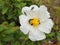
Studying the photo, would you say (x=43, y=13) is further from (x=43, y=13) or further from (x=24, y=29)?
(x=24, y=29)

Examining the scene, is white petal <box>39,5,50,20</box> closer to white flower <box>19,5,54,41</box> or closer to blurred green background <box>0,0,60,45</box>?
white flower <box>19,5,54,41</box>

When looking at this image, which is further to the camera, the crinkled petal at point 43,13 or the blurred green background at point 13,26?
the blurred green background at point 13,26

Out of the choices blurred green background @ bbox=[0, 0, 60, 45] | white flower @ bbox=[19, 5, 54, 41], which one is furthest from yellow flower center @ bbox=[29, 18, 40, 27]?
blurred green background @ bbox=[0, 0, 60, 45]

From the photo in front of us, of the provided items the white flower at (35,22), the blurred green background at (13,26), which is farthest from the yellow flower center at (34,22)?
the blurred green background at (13,26)

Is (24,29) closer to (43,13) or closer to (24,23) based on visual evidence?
(24,23)

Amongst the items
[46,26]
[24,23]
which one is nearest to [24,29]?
[24,23]

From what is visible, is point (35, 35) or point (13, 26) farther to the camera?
point (13, 26)

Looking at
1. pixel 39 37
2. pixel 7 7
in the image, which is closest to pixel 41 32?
pixel 39 37

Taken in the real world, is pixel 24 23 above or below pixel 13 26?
above

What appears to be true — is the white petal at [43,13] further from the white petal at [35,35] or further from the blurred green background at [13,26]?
the blurred green background at [13,26]

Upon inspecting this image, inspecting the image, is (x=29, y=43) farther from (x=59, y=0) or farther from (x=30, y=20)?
(x=59, y=0)
